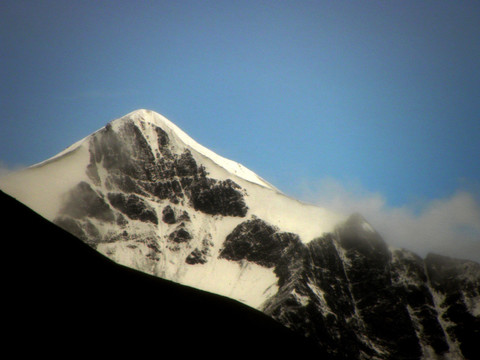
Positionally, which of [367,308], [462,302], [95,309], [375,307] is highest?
[462,302]

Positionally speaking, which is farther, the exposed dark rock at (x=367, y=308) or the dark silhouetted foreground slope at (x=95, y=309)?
the exposed dark rock at (x=367, y=308)

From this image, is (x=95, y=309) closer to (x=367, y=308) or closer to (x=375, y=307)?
(x=367, y=308)

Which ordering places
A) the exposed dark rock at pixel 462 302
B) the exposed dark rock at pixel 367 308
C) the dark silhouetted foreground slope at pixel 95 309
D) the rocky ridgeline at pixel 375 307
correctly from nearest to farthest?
1. the dark silhouetted foreground slope at pixel 95 309
2. the exposed dark rock at pixel 367 308
3. the rocky ridgeline at pixel 375 307
4. the exposed dark rock at pixel 462 302

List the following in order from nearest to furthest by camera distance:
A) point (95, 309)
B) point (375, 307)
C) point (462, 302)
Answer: point (95, 309) < point (462, 302) < point (375, 307)

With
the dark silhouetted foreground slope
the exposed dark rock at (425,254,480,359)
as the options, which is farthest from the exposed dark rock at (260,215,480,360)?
the dark silhouetted foreground slope

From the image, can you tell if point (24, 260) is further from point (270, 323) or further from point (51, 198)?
point (51, 198)

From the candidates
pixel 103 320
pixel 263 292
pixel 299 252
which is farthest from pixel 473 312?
pixel 103 320

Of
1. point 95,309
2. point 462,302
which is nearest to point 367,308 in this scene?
point 462,302

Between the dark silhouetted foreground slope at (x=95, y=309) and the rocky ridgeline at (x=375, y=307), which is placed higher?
the rocky ridgeline at (x=375, y=307)

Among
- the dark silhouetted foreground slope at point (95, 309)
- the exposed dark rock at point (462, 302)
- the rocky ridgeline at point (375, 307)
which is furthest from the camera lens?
the exposed dark rock at point (462, 302)

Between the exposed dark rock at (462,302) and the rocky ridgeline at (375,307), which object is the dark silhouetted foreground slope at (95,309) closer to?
the rocky ridgeline at (375,307)

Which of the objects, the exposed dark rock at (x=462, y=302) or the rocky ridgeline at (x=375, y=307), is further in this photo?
the exposed dark rock at (x=462, y=302)

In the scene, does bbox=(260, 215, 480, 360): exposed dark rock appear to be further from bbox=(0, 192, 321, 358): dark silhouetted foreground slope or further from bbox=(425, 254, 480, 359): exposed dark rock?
bbox=(0, 192, 321, 358): dark silhouetted foreground slope

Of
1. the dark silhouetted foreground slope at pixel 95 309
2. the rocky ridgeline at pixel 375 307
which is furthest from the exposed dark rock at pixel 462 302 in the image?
the dark silhouetted foreground slope at pixel 95 309
